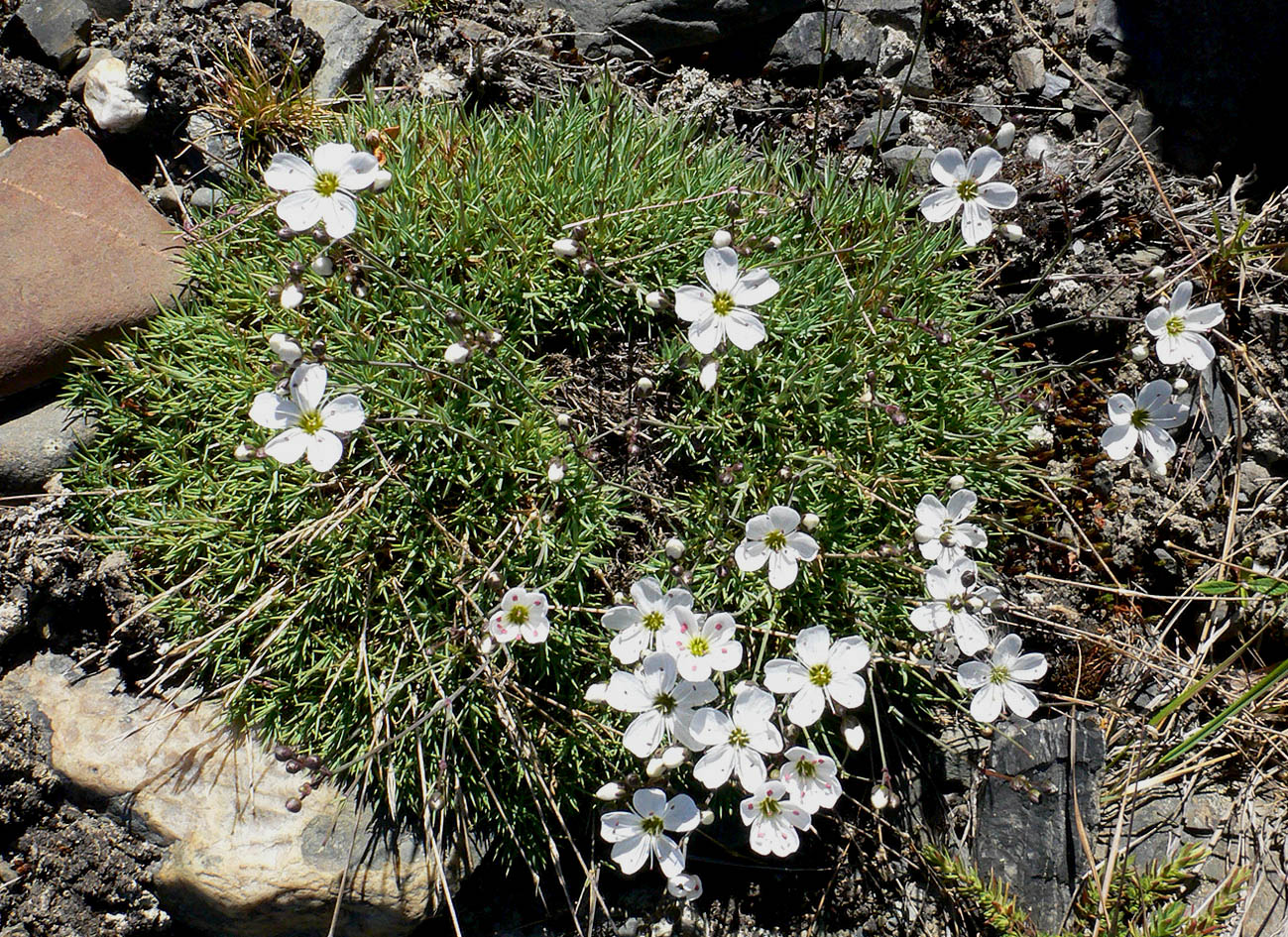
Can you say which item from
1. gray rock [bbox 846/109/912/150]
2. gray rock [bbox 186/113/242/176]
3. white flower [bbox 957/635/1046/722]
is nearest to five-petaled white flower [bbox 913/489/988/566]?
white flower [bbox 957/635/1046/722]

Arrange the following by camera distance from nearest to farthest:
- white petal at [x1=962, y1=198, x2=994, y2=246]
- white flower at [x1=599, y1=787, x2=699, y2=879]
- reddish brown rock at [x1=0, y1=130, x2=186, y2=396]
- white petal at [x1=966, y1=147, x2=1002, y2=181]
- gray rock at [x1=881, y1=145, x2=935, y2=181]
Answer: white flower at [x1=599, y1=787, x2=699, y2=879]
white petal at [x1=966, y1=147, x2=1002, y2=181]
white petal at [x1=962, y1=198, x2=994, y2=246]
reddish brown rock at [x1=0, y1=130, x2=186, y2=396]
gray rock at [x1=881, y1=145, x2=935, y2=181]

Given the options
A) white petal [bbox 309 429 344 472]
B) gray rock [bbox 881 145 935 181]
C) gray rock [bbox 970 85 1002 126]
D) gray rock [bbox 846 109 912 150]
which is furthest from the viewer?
gray rock [bbox 970 85 1002 126]

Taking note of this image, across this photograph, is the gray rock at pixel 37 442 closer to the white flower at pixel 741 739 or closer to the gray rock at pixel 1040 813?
the white flower at pixel 741 739

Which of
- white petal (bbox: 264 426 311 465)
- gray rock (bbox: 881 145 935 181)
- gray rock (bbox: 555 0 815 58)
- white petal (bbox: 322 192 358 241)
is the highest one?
white petal (bbox: 322 192 358 241)

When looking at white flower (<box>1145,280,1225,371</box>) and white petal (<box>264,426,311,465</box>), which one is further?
white flower (<box>1145,280,1225,371</box>)

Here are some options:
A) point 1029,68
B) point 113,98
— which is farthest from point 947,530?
point 113,98

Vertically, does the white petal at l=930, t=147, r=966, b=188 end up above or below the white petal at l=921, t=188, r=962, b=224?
above

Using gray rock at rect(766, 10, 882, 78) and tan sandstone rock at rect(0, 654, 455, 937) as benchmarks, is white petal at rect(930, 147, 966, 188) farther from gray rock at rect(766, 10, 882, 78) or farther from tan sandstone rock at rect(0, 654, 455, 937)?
tan sandstone rock at rect(0, 654, 455, 937)
